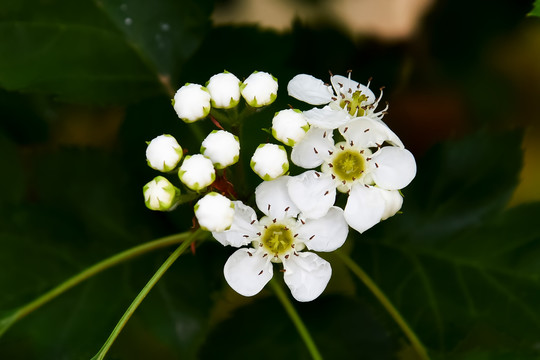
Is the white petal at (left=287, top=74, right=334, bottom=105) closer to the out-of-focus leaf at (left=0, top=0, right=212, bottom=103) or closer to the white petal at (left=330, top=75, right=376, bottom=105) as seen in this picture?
the white petal at (left=330, top=75, right=376, bottom=105)

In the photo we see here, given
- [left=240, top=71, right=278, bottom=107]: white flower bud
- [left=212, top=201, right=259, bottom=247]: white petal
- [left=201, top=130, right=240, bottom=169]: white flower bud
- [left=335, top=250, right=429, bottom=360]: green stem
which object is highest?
[left=240, top=71, right=278, bottom=107]: white flower bud

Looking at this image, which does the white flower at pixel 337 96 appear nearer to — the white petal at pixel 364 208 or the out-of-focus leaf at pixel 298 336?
the white petal at pixel 364 208

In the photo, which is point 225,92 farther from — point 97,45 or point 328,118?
point 97,45

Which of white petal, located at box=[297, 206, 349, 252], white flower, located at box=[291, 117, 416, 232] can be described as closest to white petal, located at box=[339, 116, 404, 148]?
white flower, located at box=[291, 117, 416, 232]

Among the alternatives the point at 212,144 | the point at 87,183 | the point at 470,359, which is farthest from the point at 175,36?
the point at 470,359

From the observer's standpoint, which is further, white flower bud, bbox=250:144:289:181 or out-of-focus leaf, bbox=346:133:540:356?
out-of-focus leaf, bbox=346:133:540:356

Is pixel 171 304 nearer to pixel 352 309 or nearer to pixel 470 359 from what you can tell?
pixel 352 309

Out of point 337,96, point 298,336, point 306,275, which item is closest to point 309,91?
point 337,96

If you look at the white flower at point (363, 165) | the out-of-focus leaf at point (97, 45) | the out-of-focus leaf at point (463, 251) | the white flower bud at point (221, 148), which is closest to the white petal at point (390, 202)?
the white flower at point (363, 165)

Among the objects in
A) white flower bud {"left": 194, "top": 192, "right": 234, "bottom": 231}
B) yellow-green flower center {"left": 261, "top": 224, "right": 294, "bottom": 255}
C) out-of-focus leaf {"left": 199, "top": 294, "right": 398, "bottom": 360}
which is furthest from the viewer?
out-of-focus leaf {"left": 199, "top": 294, "right": 398, "bottom": 360}
